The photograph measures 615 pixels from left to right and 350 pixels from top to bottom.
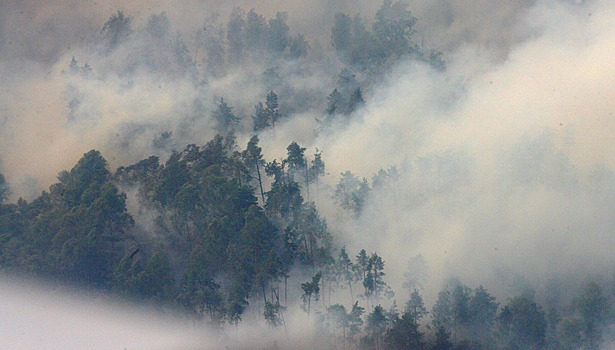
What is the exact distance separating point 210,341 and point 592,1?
7817 cm

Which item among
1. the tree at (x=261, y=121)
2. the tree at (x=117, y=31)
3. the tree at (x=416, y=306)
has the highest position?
the tree at (x=117, y=31)

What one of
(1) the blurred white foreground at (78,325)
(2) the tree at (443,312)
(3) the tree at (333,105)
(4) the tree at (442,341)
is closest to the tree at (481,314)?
(2) the tree at (443,312)

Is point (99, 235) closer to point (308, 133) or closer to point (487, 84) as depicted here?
point (308, 133)

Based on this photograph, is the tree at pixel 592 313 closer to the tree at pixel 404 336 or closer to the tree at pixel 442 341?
the tree at pixel 442 341

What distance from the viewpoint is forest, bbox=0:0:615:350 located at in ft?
306

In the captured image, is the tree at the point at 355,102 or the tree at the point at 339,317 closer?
the tree at the point at 339,317

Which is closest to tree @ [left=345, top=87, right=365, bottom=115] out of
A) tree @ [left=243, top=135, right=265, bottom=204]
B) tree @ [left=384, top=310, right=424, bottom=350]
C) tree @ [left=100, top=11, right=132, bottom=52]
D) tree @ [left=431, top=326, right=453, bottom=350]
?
tree @ [left=243, top=135, right=265, bottom=204]

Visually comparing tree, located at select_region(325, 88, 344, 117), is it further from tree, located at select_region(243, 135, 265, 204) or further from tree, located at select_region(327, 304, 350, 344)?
tree, located at select_region(327, 304, 350, 344)

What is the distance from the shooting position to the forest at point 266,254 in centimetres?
9325

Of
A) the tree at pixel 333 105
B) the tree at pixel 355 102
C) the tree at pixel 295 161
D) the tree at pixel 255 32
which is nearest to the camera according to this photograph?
the tree at pixel 295 161

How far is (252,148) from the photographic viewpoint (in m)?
111

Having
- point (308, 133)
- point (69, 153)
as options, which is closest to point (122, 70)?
point (69, 153)

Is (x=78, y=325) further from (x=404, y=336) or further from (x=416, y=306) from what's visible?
(x=416, y=306)

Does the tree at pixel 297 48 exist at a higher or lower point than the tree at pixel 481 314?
higher
